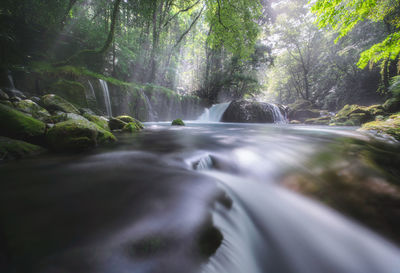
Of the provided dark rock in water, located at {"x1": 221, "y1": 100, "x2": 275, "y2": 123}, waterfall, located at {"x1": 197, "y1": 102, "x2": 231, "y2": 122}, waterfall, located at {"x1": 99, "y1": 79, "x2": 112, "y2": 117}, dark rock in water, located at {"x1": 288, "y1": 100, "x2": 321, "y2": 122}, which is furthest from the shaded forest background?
dark rock in water, located at {"x1": 288, "y1": 100, "x2": 321, "y2": 122}

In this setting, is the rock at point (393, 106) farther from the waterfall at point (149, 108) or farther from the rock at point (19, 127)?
the rock at point (19, 127)

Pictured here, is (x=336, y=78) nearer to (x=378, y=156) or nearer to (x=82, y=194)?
(x=378, y=156)

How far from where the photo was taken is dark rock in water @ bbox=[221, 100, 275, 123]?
12.7m

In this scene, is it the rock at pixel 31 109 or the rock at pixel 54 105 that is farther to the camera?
the rock at pixel 54 105

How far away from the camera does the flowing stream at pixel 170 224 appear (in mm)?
760

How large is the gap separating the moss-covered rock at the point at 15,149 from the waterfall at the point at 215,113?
12363mm

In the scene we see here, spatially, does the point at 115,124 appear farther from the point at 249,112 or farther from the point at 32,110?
the point at 249,112

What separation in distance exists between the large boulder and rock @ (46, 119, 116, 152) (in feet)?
36.8

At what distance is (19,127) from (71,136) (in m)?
0.70

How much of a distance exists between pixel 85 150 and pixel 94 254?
98.5 inches

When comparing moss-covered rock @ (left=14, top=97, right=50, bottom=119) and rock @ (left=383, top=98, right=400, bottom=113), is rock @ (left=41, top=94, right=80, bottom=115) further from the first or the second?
rock @ (left=383, top=98, right=400, bottom=113)

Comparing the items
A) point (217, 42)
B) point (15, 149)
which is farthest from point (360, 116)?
point (15, 149)

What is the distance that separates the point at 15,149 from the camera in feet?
7.20

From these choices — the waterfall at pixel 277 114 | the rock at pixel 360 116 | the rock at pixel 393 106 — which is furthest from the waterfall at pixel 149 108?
the rock at pixel 393 106
